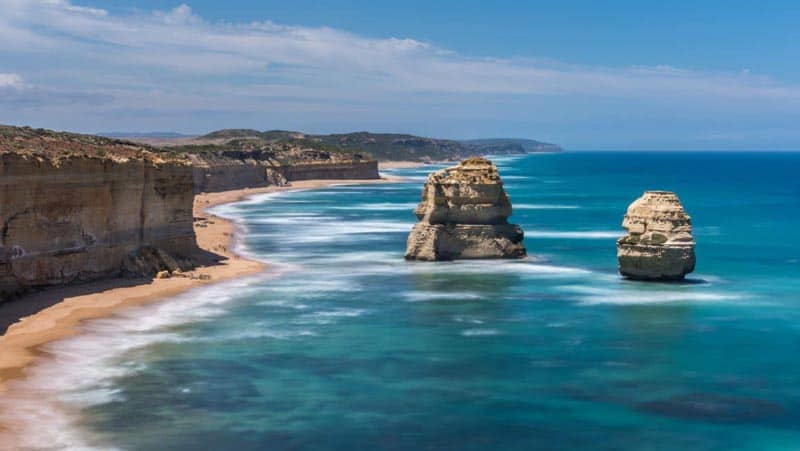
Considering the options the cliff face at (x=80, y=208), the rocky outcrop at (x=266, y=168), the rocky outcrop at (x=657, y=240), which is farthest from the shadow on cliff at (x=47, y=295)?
the rocky outcrop at (x=266, y=168)

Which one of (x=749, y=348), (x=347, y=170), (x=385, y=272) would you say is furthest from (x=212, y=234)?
(x=347, y=170)

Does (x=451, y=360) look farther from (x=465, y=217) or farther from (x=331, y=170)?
(x=331, y=170)

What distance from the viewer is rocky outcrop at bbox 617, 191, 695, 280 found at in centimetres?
4031

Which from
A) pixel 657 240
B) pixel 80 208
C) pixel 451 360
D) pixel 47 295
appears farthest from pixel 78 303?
pixel 657 240

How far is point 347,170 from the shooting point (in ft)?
527

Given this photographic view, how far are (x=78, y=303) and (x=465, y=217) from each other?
1880cm

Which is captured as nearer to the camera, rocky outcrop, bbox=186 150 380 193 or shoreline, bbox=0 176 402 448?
shoreline, bbox=0 176 402 448

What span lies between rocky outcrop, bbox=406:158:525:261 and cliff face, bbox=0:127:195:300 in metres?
10.5

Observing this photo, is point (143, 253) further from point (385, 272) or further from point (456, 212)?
point (456, 212)

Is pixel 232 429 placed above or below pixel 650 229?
below

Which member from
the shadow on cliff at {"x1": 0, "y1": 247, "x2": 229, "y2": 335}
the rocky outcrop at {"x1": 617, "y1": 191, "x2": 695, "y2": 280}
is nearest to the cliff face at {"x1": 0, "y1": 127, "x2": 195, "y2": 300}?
the shadow on cliff at {"x1": 0, "y1": 247, "x2": 229, "y2": 335}

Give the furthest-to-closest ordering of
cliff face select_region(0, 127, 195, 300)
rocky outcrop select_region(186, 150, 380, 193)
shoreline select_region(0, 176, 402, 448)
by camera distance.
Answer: rocky outcrop select_region(186, 150, 380, 193) < cliff face select_region(0, 127, 195, 300) < shoreline select_region(0, 176, 402, 448)

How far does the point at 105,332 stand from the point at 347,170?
128964mm

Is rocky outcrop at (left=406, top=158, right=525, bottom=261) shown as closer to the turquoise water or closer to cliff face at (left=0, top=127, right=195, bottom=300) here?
the turquoise water
